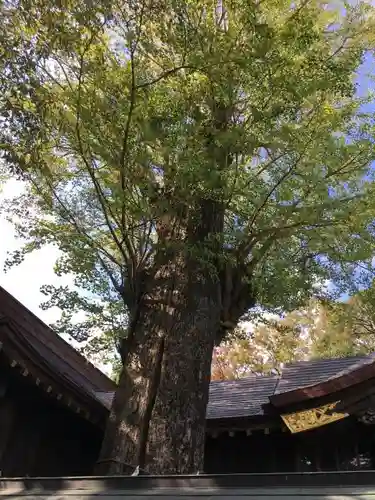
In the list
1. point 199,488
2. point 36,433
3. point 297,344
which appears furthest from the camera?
point 297,344

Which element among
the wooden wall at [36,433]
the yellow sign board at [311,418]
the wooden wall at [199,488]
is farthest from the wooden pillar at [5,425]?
the yellow sign board at [311,418]

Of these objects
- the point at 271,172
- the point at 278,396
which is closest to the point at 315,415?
the point at 278,396

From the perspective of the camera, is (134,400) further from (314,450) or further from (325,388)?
(314,450)

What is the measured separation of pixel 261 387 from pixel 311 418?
221 cm

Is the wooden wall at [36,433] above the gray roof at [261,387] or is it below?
below

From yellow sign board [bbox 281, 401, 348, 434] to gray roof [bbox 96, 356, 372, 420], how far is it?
542 mm

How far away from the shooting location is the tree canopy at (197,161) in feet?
17.2

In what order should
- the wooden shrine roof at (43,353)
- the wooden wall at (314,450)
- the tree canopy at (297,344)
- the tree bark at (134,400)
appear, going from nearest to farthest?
the tree bark at (134,400) → the wooden shrine roof at (43,353) → the wooden wall at (314,450) → the tree canopy at (297,344)

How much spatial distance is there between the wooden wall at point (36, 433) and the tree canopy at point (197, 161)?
126 centimetres

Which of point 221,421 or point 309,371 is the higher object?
point 309,371

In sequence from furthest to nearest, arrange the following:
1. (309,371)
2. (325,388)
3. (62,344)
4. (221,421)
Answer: (62,344), (309,371), (221,421), (325,388)

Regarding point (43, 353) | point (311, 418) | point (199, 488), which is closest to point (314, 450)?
point (311, 418)

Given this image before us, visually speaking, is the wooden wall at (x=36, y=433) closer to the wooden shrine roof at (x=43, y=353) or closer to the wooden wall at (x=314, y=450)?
the wooden shrine roof at (x=43, y=353)

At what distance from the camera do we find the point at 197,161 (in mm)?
5477
